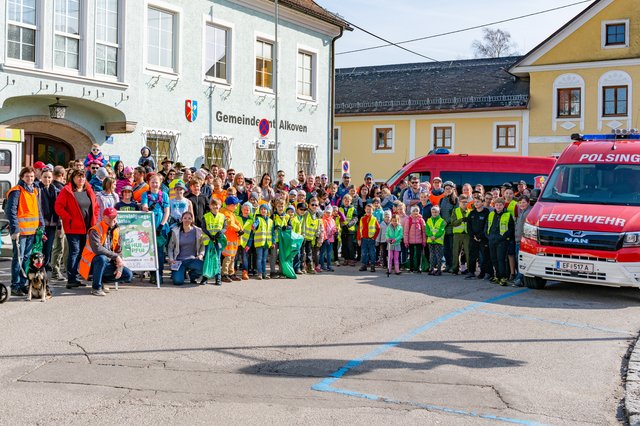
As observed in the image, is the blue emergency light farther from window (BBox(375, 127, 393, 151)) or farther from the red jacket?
window (BBox(375, 127, 393, 151))

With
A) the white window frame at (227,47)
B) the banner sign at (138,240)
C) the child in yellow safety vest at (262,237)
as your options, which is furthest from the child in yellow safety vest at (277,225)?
the white window frame at (227,47)

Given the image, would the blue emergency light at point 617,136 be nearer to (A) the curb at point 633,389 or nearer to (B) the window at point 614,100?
(A) the curb at point 633,389

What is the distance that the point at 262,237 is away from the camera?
555 inches

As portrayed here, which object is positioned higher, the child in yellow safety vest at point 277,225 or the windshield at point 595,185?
the windshield at point 595,185

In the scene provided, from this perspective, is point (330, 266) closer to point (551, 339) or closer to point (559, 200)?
point (559, 200)

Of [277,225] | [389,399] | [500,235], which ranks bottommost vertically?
[389,399]

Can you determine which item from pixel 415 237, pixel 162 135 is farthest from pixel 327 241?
pixel 162 135

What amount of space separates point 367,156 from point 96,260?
110ft

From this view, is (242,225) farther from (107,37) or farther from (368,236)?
(107,37)

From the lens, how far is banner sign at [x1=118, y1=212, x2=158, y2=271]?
12.7 metres

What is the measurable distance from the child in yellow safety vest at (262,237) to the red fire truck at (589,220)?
180 inches

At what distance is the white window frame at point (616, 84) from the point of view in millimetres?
37594

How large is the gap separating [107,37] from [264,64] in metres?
6.73

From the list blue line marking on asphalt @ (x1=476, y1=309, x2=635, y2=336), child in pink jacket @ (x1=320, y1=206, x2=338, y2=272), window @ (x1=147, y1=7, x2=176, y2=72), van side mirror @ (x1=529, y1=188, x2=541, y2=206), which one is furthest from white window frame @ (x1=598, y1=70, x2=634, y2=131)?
blue line marking on asphalt @ (x1=476, y1=309, x2=635, y2=336)
